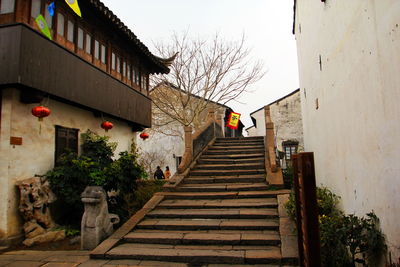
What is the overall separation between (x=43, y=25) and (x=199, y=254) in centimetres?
607

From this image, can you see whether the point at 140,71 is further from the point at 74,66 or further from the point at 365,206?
the point at 365,206

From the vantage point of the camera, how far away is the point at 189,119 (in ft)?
69.1

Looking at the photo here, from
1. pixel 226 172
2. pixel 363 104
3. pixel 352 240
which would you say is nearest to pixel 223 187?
pixel 226 172

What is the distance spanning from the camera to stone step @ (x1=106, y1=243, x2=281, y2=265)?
183 inches

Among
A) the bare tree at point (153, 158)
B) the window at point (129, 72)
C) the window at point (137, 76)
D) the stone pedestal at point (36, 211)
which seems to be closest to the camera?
the stone pedestal at point (36, 211)

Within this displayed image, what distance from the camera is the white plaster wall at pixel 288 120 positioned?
21000 millimetres

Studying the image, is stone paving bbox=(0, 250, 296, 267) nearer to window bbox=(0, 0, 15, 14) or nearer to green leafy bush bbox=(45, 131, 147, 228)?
green leafy bush bbox=(45, 131, 147, 228)

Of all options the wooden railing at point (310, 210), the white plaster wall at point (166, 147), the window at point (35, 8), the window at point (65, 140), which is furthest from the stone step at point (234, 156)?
the white plaster wall at point (166, 147)

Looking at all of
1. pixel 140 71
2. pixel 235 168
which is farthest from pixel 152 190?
pixel 140 71

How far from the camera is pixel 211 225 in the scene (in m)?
5.97

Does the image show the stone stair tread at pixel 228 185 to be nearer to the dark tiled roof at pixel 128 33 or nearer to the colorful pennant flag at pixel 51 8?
the dark tiled roof at pixel 128 33

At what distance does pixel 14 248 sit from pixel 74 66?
4597mm

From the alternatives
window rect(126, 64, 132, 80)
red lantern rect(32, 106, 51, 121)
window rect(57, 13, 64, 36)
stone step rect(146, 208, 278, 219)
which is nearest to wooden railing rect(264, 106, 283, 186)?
stone step rect(146, 208, 278, 219)

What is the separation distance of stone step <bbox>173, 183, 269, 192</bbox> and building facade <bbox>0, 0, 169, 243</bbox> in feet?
11.8
